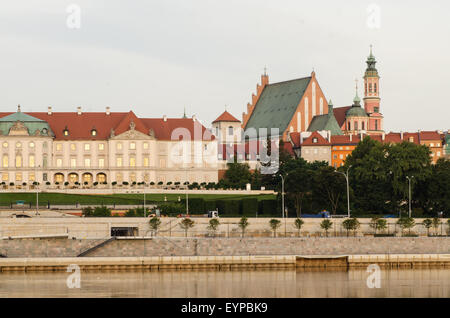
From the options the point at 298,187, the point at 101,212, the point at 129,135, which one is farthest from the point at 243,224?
the point at 129,135

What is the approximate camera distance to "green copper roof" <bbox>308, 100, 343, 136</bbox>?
636ft

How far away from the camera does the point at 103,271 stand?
66750mm

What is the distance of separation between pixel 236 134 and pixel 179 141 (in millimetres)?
30240

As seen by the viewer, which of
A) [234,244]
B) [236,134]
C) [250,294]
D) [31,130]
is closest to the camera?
[250,294]

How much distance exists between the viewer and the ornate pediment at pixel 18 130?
145500mm

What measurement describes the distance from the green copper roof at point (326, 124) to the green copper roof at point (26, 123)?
6366 cm

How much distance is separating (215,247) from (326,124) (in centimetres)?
12310

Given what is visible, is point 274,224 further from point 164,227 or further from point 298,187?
point 298,187

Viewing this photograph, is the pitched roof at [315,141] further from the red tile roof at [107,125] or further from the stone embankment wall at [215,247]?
the stone embankment wall at [215,247]

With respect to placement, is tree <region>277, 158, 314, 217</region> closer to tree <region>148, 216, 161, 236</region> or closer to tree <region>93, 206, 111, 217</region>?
tree <region>93, 206, 111, 217</region>

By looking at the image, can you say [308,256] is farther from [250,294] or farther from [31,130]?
[31,130]

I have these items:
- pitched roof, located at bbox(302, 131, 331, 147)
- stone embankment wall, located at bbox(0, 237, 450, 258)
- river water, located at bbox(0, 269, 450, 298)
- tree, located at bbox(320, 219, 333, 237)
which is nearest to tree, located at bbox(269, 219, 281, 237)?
tree, located at bbox(320, 219, 333, 237)

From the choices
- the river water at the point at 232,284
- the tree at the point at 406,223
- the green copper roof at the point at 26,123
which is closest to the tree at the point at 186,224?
the river water at the point at 232,284
